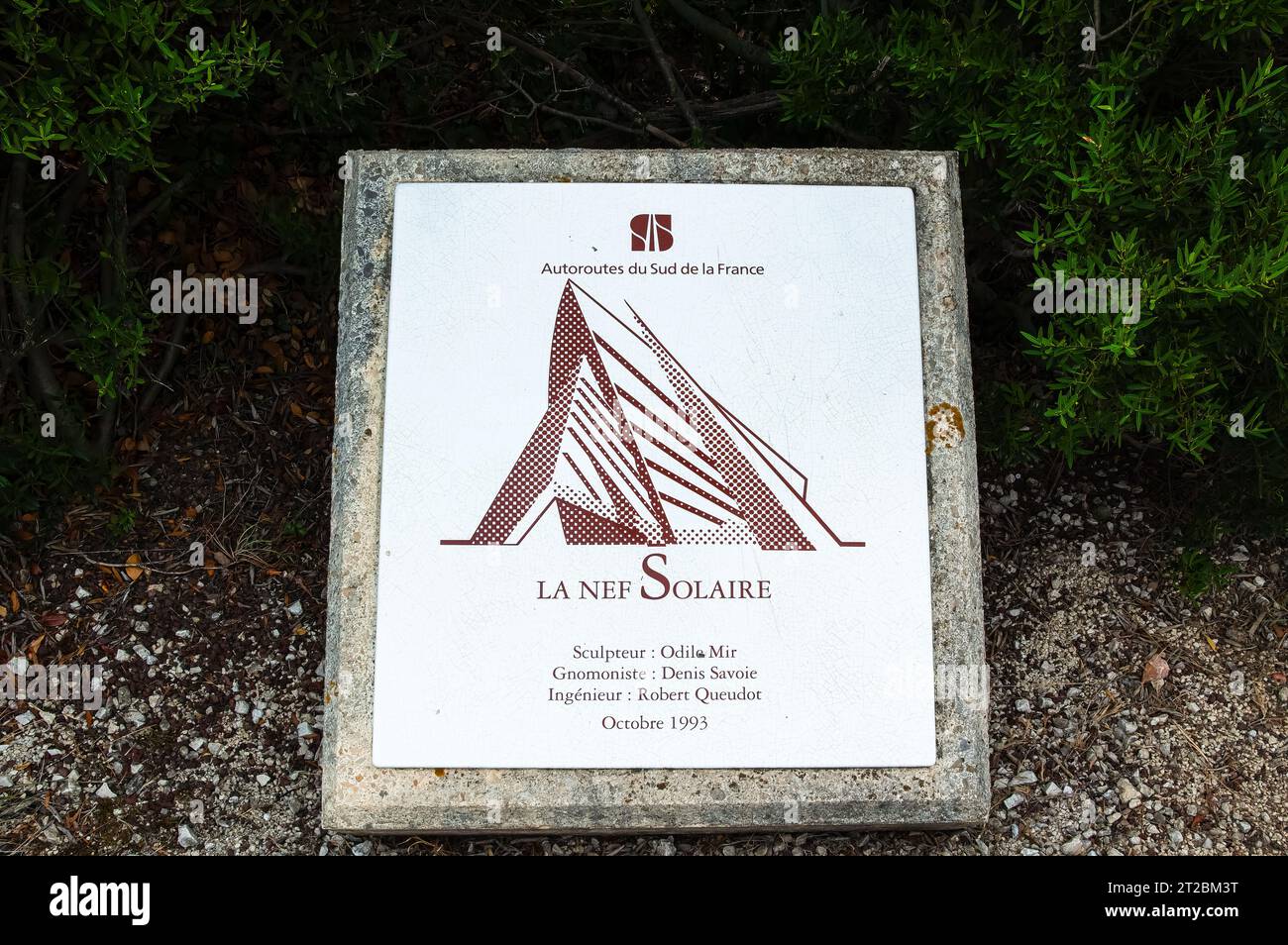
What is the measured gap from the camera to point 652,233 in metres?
2.82

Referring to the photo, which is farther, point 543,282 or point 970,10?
point 970,10

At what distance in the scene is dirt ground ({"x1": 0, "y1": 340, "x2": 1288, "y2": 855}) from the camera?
9.62 feet

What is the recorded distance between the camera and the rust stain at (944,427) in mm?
2748

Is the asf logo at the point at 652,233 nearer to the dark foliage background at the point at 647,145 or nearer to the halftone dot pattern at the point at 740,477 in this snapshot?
the halftone dot pattern at the point at 740,477

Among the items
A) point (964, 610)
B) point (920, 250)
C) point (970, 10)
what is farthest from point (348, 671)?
point (970, 10)

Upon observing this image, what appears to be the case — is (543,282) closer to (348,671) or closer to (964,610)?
(348,671)

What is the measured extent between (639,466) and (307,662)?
1.22 m

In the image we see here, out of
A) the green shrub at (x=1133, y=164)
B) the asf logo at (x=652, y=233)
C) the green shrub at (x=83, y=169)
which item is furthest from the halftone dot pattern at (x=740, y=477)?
the green shrub at (x=83, y=169)

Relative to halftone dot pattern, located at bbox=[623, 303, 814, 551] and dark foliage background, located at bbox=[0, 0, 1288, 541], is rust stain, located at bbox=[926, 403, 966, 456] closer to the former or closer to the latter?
dark foliage background, located at bbox=[0, 0, 1288, 541]

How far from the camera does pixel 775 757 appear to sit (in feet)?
8.54

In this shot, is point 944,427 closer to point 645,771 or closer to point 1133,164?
point 1133,164

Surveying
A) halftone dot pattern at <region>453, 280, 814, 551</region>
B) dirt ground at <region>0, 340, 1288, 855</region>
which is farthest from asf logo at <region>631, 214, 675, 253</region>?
dirt ground at <region>0, 340, 1288, 855</region>

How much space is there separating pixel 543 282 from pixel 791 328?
0.66 metres

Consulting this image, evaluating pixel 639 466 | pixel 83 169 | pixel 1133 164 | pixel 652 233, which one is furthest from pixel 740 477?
pixel 83 169
